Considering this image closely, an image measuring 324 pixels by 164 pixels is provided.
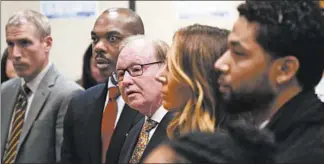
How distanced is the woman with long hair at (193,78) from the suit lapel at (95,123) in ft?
2.79

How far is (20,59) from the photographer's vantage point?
337 centimetres

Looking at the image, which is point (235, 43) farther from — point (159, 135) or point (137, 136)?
point (137, 136)

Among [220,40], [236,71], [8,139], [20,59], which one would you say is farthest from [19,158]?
[236,71]

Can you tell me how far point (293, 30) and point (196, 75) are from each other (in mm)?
343

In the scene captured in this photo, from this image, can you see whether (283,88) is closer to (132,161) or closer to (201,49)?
(201,49)

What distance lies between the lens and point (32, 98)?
11.0 feet

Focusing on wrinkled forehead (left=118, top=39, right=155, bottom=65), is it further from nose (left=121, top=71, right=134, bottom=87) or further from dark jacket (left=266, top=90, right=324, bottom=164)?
dark jacket (left=266, top=90, right=324, bottom=164)

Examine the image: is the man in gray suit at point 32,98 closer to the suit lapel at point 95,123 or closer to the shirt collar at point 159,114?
the suit lapel at point 95,123

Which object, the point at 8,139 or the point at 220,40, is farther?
the point at 8,139

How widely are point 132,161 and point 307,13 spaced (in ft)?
2.89

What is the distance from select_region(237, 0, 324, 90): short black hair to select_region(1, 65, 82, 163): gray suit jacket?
177 centimetres

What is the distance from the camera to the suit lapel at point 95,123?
2.70 m

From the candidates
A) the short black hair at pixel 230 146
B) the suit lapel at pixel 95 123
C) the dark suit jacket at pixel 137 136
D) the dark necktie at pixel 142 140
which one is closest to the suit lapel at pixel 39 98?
the suit lapel at pixel 95 123

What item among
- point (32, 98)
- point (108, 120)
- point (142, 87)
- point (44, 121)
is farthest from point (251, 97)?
point (32, 98)
